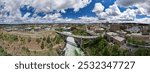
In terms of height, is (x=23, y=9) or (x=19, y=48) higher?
(x=23, y=9)

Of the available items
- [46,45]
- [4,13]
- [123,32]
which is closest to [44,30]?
[46,45]

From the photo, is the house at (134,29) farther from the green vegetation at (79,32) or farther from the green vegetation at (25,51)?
the green vegetation at (25,51)

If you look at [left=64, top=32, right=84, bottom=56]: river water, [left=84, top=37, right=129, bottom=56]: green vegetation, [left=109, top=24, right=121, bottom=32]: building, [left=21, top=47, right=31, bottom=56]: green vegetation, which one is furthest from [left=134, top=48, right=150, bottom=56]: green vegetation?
[left=21, top=47, right=31, bottom=56]: green vegetation

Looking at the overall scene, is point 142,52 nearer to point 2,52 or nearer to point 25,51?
point 25,51

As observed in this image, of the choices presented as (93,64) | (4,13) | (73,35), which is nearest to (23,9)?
(4,13)

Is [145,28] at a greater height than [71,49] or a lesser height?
greater

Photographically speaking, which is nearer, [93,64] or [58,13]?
[93,64]

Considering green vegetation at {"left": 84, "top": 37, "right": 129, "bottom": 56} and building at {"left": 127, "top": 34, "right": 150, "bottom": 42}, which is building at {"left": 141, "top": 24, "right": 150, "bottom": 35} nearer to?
building at {"left": 127, "top": 34, "right": 150, "bottom": 42}

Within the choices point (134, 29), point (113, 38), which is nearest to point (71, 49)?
point (113, 38)

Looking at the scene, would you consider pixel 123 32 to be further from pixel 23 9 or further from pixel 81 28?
pixel 23 9
